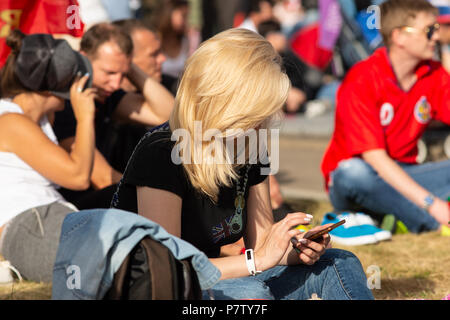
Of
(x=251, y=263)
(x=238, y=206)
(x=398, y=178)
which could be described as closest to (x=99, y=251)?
(x=251, y=263)

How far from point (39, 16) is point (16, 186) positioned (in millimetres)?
1353

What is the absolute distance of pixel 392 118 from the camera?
14.4 ft

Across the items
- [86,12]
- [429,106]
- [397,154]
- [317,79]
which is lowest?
[317,79]

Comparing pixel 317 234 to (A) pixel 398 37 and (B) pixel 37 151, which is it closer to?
(B) pixel 37 151

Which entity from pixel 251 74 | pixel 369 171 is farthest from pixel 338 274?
pixel 369 171

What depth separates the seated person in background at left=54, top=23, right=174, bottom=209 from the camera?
157 inches

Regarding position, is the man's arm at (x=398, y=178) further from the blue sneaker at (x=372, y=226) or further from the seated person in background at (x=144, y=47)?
the seated person in background at (x=144, y=47)

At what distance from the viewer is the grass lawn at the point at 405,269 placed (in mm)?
3133

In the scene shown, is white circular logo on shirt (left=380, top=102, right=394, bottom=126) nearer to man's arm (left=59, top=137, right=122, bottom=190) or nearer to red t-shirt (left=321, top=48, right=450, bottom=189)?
red t-shirt (left=321, top=48, right=450, bottom=189)

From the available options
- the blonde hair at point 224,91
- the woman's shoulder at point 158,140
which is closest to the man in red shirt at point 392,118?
the blonde hair at point 224,91

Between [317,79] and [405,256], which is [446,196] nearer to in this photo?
[405,256]

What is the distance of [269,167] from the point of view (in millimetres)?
2643

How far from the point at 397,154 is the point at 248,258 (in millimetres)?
Answer: 2422
